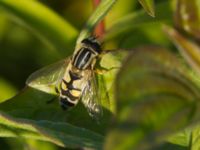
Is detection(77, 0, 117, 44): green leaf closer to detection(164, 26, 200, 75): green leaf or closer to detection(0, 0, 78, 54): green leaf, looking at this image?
detection(0, 0, 78, 54): green leaf

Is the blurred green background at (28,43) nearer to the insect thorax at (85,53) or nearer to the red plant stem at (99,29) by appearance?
the red plant stem at (99,29)

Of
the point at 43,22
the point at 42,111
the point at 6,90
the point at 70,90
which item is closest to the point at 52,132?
the point at 42,111

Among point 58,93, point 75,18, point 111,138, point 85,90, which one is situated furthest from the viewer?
point 75,18

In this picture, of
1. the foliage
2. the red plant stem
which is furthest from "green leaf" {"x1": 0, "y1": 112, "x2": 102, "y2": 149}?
the red plant stem

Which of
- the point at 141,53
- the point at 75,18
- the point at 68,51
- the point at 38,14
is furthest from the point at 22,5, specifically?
the point at 141,53

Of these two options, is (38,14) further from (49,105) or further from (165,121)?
(165,121)

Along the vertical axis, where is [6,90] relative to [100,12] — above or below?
above

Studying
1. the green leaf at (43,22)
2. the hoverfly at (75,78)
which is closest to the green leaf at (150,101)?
the hoverfly at (75,78)

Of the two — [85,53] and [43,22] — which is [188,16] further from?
[43,22]
